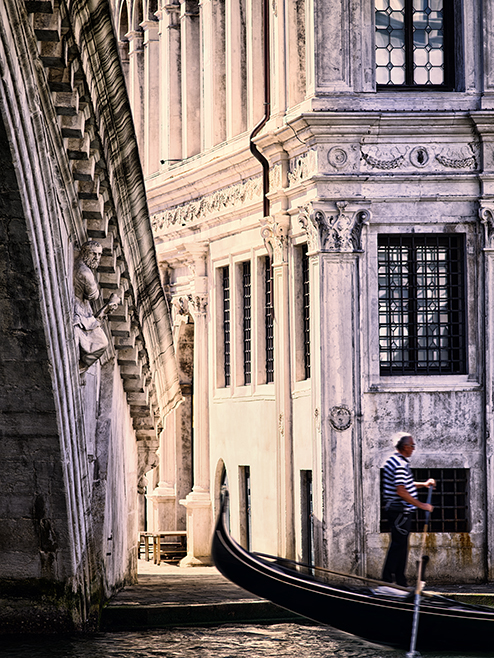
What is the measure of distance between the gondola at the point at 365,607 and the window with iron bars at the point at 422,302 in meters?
6.33

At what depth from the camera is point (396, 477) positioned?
1096cm

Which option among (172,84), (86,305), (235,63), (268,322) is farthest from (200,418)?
(86,305)

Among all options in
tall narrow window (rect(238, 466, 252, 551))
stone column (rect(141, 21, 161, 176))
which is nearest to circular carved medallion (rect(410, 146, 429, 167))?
tall narrow window (rect(238, 466, 252, 551))

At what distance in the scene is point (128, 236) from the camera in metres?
10.8

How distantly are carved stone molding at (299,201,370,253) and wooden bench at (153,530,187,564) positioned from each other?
6732 millimetres

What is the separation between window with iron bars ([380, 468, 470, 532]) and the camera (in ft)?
54.5

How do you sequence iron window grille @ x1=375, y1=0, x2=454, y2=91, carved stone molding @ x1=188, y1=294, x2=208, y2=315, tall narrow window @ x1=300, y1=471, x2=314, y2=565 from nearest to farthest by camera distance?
iron window grille @ x1=375, y1=0, x2=454, y2=91 < tall narrow window @ x1=300, y1=471, x2=314, y2=565 < carved stone molding @ x1=188, y1=294, x2=208, y2=315

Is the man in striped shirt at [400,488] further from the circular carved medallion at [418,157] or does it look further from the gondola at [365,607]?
the circular carved medallion at [418,157]

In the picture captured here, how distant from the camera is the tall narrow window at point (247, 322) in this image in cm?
2053

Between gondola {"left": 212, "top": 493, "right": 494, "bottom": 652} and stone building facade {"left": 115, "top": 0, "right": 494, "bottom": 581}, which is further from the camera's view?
stone building facade {"left": 115, "top": 0, "right": 494, "bottom": 581}

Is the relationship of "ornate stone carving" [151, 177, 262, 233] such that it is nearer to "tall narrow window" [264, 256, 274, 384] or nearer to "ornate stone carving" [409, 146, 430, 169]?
"tall narrow window" [264, 256, 274, 384]

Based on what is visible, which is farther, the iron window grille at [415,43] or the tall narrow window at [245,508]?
the tall narrow window at [245,508]

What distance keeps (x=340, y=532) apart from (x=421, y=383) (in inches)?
81.9

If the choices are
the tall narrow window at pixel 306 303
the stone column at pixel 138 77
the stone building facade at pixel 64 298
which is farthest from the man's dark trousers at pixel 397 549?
the stone column at pixel 138 77
